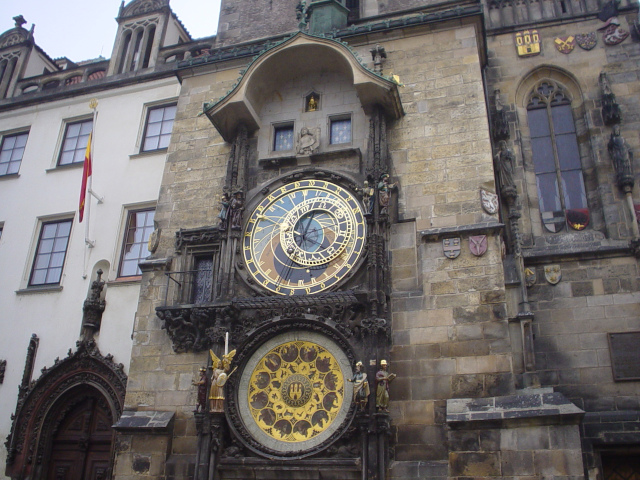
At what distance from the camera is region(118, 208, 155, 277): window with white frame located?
14219mm

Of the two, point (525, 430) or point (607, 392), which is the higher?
point (607, 392)

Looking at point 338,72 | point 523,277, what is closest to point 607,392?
point 523,277

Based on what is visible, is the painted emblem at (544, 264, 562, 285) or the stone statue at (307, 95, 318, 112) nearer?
the painted emblem at (544, 264, 562, 285)

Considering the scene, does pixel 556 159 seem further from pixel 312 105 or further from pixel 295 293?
pixel 295 293

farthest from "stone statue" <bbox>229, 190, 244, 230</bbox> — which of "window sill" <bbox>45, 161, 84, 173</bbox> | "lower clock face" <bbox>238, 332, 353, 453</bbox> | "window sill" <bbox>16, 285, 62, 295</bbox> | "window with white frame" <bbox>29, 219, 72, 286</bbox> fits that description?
"window sill" <bbox>45, 161, 84, 173</bbox>

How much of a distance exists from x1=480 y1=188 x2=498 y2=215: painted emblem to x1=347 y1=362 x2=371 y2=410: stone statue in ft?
10.8

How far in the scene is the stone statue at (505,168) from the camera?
11.6 metres

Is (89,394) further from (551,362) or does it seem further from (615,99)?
(615,99)

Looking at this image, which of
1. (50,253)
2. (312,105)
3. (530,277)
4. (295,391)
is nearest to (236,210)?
(312,105)

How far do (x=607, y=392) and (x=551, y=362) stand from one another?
94 cm

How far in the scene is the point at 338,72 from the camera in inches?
483

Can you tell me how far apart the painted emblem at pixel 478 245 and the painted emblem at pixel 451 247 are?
0.20m

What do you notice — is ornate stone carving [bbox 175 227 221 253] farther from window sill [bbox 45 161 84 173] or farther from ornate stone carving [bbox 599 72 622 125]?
ornate stone carving [bbox 599 72 622 125]

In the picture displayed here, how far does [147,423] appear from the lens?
10195mm
